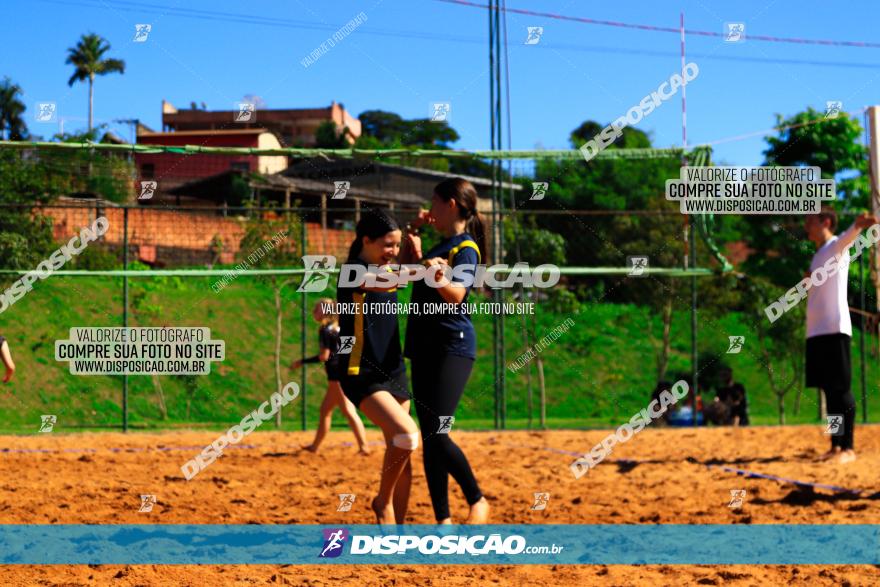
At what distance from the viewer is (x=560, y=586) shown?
450 centimetres

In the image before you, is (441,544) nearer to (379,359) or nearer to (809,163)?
(379,359)

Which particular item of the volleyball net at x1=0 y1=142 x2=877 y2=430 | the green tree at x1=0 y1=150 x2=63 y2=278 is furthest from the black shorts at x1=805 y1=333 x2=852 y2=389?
the green tree at x1=0 y1=150 x2=63 y2=278

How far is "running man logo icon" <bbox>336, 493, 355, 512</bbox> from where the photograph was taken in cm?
669

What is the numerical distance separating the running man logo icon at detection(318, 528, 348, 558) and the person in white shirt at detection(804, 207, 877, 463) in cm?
471

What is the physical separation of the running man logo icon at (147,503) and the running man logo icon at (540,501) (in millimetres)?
2685

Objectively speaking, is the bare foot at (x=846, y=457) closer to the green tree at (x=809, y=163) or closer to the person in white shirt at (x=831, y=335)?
the person in white shirt at (x=831, y=335)

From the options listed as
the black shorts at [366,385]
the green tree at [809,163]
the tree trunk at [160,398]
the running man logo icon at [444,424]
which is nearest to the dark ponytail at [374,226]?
the black shorts at [366,385]

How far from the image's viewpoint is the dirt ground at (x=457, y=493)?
465 cm

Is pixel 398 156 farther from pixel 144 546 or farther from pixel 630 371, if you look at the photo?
pixel 630 371

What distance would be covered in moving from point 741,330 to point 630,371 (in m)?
4.30

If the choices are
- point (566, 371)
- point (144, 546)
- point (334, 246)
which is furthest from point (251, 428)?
point (566, 371)

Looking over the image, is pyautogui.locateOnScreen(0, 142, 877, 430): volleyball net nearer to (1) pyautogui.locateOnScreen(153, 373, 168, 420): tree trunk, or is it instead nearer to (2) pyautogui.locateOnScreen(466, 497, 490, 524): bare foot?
(1) pyautogui.locateOnScreen(153, 373, 168, 420): tree trunk

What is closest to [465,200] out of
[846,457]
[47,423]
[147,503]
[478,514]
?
[478,514]

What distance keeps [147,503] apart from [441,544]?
2.64m
